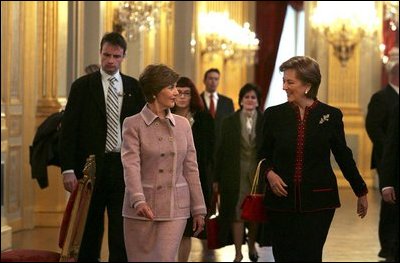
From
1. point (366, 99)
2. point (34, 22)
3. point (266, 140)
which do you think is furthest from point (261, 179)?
point (366, 99)

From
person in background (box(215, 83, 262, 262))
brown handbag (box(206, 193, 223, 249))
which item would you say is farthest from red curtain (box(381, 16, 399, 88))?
brown handbag (box(206, 193, 223, 249))

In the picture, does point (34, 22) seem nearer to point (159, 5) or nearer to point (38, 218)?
point (38, 218)

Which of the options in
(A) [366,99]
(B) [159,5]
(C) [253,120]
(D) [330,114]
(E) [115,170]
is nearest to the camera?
(D) [330,114]

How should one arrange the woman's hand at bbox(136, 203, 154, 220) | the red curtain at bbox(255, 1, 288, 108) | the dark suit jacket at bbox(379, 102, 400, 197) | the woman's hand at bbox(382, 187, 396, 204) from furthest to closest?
the red curtain at bbox(255, 1, 288, 108) → the dark suit jacket at bbox(379, 102, 400, 197) → the woman's hand at bbox(382, 187, 396, 204) → the woman's hand at bbox(136, 203, 154, 220)

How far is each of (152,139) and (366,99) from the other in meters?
17.4

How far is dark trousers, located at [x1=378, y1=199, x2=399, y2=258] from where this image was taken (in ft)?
36.9

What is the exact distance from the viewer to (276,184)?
6.71m

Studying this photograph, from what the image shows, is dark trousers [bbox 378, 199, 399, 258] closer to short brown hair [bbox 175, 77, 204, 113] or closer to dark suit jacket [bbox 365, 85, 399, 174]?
dark suit jacket [bbox 365, 85, 399, 174]

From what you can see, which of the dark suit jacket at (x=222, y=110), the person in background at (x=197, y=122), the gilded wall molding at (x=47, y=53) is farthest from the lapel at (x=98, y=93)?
the dark suit jacket at (x=222, y=110)

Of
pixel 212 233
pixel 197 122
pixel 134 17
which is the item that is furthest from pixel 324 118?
pixel 134 17

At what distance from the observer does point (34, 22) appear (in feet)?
44.7

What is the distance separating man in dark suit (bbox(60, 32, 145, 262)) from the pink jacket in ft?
5.44

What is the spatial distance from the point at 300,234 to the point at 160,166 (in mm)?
982

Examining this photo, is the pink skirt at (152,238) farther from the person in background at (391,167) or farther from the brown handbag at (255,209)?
the person in background at (391,167)
